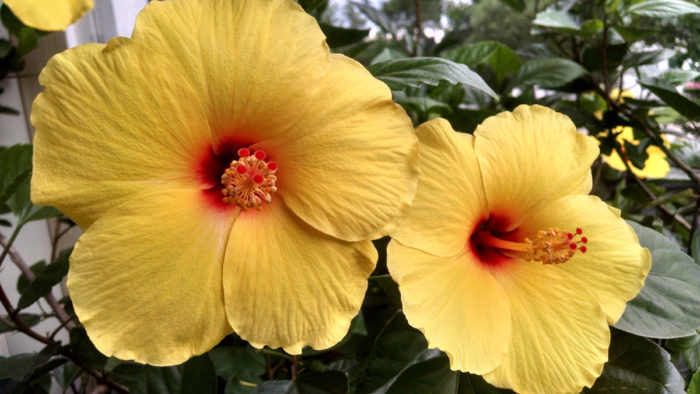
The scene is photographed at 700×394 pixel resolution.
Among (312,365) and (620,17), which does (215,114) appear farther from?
(620,17)

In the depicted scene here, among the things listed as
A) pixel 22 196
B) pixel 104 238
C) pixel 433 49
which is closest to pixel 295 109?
pixel 104 238

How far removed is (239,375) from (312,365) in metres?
0.13

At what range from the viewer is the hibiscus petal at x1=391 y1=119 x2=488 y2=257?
1.94 ft

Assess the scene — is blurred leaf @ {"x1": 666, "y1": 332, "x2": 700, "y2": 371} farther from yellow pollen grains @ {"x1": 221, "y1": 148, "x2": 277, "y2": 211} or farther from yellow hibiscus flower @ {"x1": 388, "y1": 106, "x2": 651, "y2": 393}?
yellow pollen grains @ {"x1": 221, "y1": 148, "x2": 277, "y2": 211}

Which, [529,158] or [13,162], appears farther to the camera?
[13,162]

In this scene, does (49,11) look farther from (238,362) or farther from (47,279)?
(238,362)

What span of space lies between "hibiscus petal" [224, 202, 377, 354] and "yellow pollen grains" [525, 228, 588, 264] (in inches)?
9.3

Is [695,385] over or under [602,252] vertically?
under

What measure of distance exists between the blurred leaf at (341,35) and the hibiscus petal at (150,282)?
0.61 metres

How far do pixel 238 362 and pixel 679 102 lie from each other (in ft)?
3.41

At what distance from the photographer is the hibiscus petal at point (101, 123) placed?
18.5 inches

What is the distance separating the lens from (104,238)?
49 centimetres

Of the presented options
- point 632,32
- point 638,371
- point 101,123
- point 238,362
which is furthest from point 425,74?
point 632,32

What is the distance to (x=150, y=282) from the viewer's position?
1.66 ft
